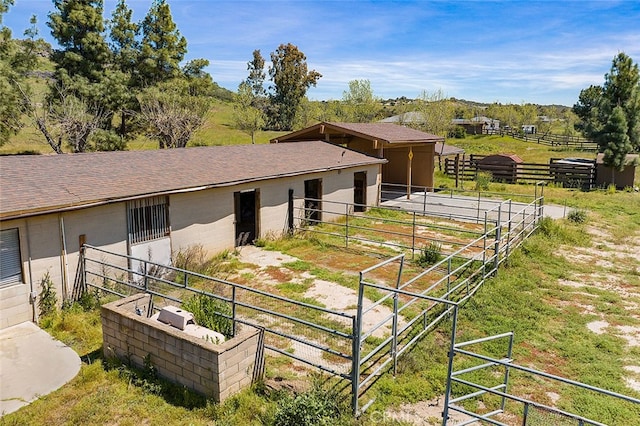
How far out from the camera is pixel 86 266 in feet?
29.5

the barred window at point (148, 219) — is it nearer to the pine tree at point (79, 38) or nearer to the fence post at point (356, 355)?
the fence post at point (356, 355)

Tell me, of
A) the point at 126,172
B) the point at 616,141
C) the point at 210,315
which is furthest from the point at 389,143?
the point at 210,315

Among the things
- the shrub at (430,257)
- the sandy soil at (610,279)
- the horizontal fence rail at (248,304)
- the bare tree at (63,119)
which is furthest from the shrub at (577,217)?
the bare tree at (63,119)

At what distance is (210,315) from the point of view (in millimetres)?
6766

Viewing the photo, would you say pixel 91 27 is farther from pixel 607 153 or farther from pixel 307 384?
pixel 607 153

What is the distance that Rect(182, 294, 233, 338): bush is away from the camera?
22.0ft

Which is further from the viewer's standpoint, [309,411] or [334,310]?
[334,310]

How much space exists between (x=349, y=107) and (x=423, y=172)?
103 feet

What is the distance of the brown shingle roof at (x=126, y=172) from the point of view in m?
8.36

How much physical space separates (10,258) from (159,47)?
26.6m

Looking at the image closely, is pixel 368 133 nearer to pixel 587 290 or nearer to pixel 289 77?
pixel 587 290

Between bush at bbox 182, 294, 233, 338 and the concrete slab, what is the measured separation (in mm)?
1853

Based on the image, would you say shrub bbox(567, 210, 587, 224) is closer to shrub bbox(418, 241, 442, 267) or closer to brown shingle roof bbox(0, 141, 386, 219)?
shrub bbox(418, 241, 442, 267)

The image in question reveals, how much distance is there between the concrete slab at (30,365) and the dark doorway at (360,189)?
13450 millimetres
